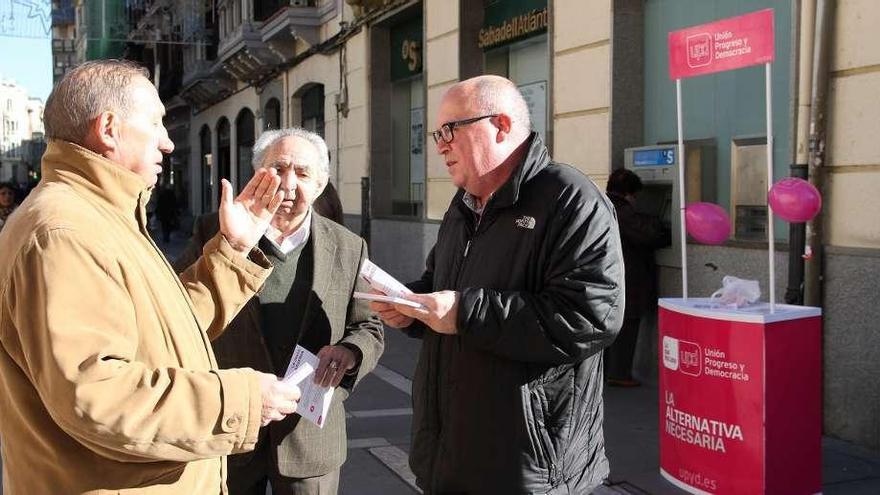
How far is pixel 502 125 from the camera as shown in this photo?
102 inches

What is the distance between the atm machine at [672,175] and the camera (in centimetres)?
677

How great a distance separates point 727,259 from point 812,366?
2392 millimetres

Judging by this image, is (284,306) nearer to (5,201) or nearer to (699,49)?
(699,49)

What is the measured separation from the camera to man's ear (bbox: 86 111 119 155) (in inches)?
74.5

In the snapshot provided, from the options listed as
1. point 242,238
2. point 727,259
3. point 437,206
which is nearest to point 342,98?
point 437,206

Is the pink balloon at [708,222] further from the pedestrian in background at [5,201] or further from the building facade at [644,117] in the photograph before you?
the pedestrian in background at [5,201]

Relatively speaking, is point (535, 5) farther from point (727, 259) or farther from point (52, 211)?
point (52, 211)

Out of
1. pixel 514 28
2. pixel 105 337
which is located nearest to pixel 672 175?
pixel 514 28

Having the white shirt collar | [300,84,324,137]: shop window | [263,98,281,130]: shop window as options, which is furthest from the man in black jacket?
[263,98,281,130]: shop window

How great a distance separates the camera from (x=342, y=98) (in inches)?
563

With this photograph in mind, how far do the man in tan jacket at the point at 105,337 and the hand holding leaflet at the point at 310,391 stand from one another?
0.58 meters

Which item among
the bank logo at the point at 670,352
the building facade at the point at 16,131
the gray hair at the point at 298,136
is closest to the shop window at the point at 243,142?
the bank logo at the point at 670,352

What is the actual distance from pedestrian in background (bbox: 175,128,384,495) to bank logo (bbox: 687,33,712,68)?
2.35 meters

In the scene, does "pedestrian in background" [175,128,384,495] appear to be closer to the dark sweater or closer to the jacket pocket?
the dark sweater
